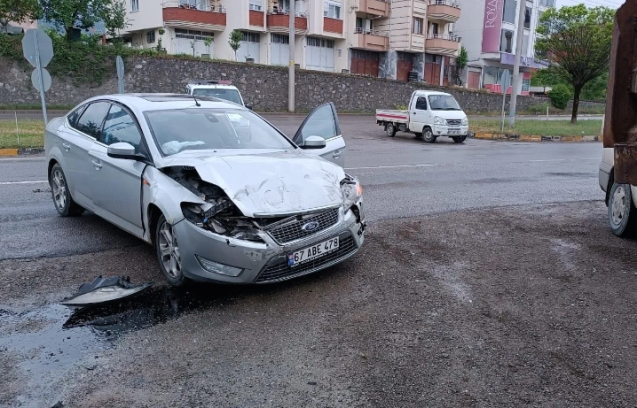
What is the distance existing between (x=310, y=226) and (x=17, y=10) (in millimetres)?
33765

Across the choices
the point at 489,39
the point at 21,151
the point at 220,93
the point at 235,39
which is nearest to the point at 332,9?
the point at 235,39

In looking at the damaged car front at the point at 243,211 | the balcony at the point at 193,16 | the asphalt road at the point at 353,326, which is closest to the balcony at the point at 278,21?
the balcony at the point at 193,16

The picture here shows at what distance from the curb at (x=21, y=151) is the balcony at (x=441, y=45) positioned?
45075 mm

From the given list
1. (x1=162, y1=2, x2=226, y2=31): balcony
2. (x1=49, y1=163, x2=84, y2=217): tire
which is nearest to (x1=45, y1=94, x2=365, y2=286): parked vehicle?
(x1=49, y1=163, x2=84, y2=217): tire

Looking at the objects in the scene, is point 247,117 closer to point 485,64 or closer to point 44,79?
point 44,79

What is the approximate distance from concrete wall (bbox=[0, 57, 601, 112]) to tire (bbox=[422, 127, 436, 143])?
→ 17804 millimetres

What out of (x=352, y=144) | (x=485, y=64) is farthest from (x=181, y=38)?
(x=485, y=64)

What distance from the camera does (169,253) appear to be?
5094mm

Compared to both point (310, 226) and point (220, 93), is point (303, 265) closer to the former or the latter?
point (310, 226)

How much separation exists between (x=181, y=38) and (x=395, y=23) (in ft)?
68.1

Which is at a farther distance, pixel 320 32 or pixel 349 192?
pixel 320 32

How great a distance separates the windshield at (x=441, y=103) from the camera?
73.4 feet

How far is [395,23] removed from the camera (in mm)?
53375

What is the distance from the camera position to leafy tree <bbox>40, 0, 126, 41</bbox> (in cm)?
3403
